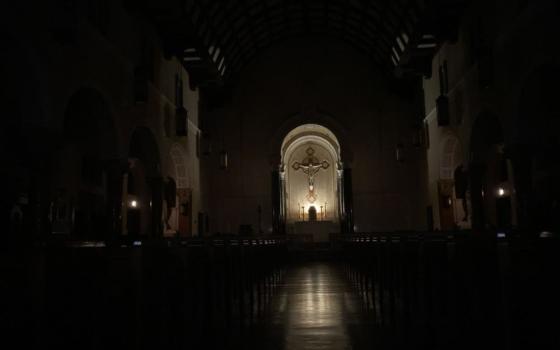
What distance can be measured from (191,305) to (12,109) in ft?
27.1

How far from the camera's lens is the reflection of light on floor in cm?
444

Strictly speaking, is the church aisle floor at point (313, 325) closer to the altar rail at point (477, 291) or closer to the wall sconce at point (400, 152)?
the altar rail at point (477, 291)

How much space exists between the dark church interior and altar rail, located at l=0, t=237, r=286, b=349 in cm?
1

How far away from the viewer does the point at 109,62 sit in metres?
12.9

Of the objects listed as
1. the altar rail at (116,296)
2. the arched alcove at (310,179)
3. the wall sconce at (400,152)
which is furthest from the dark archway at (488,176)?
the altar rail at (116,296)

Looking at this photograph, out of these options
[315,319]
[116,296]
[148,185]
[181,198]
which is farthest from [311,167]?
[116,296]

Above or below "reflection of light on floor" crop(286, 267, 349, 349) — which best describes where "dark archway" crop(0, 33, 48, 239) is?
above

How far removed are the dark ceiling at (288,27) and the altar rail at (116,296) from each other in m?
11.8

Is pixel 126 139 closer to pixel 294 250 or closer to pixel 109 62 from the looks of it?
pixel 109 62

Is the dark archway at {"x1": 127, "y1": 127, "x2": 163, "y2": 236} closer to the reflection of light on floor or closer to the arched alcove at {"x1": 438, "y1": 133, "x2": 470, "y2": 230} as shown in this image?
the reflection of light on floor

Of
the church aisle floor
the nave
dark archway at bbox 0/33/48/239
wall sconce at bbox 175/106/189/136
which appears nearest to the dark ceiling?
wall sconce at bbox 175/106/189/136

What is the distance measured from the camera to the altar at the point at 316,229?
83.7 feet

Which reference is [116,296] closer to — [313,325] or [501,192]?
[313,325]

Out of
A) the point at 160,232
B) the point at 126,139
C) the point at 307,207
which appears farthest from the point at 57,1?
the point at 307,207
